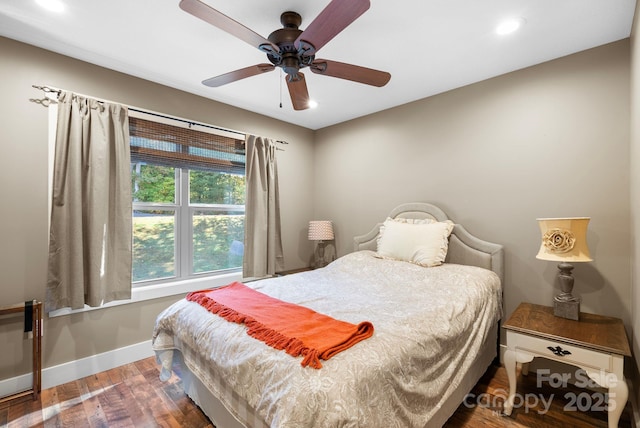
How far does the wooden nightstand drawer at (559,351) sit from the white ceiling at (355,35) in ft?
6.75

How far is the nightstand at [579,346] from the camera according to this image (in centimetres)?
155

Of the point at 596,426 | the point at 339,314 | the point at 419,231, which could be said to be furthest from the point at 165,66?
the point at 596,426

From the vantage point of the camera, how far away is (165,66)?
8.14 ft

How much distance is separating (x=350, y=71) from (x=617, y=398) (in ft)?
7.82

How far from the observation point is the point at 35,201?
2.19 metres

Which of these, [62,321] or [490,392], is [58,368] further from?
[490,392]

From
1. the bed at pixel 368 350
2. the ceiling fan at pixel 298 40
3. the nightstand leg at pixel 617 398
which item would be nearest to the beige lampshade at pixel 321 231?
the bed at pixel 368 350

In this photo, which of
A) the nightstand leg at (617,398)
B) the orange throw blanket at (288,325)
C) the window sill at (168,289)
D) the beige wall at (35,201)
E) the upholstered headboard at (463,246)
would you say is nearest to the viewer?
the orange throw blanket at (288,325)

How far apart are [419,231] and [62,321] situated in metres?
3.12

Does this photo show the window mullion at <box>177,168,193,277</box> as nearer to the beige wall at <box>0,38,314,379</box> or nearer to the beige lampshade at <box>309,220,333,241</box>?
→ the beige wall at <box>0,38,314,379</box>

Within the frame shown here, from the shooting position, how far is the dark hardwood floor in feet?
6.00

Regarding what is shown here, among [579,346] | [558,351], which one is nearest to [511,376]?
[558,351]

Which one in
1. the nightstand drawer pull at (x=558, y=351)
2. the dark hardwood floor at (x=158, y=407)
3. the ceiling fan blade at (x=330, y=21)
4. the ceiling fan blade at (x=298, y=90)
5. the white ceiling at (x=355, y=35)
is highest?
the white ceiling at (x=355, y=35)

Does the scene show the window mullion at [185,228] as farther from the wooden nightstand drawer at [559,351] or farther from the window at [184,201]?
the wooden nightstand drawer at [559,351]
